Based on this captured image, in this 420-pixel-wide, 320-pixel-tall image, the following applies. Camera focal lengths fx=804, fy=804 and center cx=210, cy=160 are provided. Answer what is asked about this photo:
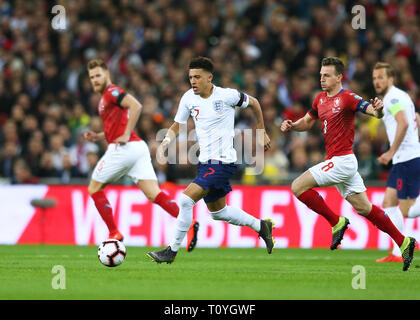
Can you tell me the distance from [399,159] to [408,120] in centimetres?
57

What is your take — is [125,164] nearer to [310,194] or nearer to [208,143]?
[208,143]

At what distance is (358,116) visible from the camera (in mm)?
16359

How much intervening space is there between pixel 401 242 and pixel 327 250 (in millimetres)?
4076

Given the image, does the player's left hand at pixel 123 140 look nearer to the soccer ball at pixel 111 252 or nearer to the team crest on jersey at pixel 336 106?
the soccer ball at pixel 111 252

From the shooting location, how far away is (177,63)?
18297 mm

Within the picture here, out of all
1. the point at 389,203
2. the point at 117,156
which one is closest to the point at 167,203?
the point at 117,156

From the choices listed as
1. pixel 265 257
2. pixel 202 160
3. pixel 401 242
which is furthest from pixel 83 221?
pixel 401 242

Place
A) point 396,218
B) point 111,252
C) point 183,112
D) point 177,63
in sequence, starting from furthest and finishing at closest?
point 177,63
point 396,218
point 183,112
point 111,252

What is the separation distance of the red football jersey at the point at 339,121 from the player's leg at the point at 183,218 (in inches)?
64.8

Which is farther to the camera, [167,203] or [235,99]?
[167,203]

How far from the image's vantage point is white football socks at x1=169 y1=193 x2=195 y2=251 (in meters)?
9.03

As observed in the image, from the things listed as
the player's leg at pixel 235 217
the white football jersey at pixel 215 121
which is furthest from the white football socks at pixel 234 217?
the white football jersey at pixel 215 121

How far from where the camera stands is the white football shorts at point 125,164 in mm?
10711
